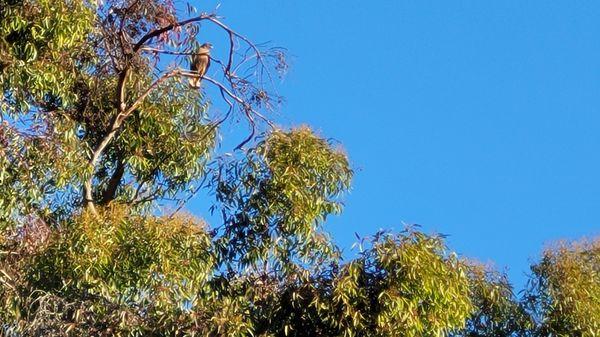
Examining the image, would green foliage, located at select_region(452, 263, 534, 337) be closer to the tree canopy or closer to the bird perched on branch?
the tree canopy

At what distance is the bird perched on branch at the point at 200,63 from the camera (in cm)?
1035

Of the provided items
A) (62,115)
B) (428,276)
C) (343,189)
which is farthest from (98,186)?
(428,276)

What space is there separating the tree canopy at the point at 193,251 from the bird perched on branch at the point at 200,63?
0.08 metres

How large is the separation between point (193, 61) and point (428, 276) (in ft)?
10.5

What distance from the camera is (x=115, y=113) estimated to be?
10.6 meters

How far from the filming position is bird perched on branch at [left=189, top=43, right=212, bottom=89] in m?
10.4

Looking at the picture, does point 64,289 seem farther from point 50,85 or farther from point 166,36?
point 166,36

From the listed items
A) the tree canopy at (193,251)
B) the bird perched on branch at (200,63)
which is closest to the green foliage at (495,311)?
the tree canopy at (193,251)

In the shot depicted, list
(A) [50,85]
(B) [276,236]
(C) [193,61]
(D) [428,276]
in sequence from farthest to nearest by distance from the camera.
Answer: (C) [193,61] → (A) [50,85] → (B) [276,236] → (D) [428,276]

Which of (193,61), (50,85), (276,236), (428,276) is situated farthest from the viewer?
(193,61)

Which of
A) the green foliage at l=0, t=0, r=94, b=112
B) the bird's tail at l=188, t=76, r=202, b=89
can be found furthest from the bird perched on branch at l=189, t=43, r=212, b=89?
the green foliage at l=0, t=0, r=94, b=112

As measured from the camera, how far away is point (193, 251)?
9.12 metres

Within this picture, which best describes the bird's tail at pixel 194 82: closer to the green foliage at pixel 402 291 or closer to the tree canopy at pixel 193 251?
the tree canopy at pixel 193 251

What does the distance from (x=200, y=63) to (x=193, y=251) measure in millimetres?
1892
